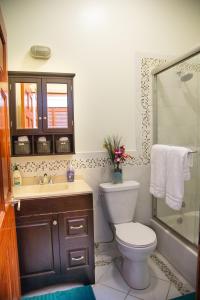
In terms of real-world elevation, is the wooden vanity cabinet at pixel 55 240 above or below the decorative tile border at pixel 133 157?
below

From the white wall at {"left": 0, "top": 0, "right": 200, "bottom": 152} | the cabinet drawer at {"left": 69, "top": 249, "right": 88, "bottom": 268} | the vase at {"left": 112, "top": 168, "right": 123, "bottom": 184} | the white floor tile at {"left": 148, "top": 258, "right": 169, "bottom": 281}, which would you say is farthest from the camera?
the vase at {"left": 112, "top": 168, "right": 123, "bottom": 184}

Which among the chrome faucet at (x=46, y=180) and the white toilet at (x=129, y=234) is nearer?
the white toilet at (x=129, y=234)

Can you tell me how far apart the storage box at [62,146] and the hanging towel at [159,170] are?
0.88m

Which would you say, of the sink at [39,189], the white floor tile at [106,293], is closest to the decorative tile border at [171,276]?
the white floor tile at [106,293]

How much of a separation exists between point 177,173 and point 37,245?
1316 millimetres

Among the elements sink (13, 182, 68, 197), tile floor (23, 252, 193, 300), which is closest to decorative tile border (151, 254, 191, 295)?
Result: tile floor (23, 252, 193, 300)

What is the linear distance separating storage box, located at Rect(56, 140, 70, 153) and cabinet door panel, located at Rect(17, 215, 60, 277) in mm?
640

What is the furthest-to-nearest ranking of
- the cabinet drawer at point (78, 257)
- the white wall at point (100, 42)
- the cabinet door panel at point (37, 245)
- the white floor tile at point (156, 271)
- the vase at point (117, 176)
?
the vase at point (117, 176) → the white wall at point (100, 42) → the white floor tile at point (156, 271) → the cabinet drawer at point (78, 257) → the cabinet door panel at point (37, 245)

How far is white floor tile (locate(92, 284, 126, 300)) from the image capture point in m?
1.77

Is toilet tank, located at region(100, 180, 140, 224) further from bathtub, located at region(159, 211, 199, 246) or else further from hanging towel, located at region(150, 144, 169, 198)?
bathtub, located at region(159, 211, 199, 246)

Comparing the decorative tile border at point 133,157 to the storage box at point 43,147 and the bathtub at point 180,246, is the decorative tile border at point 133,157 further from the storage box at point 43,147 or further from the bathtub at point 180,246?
the bathtub at point 180,246

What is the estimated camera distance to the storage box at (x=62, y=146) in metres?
2.15

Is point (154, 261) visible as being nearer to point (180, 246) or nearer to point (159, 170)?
point (180, 246)

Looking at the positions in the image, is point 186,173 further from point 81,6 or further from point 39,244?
point 81,6
